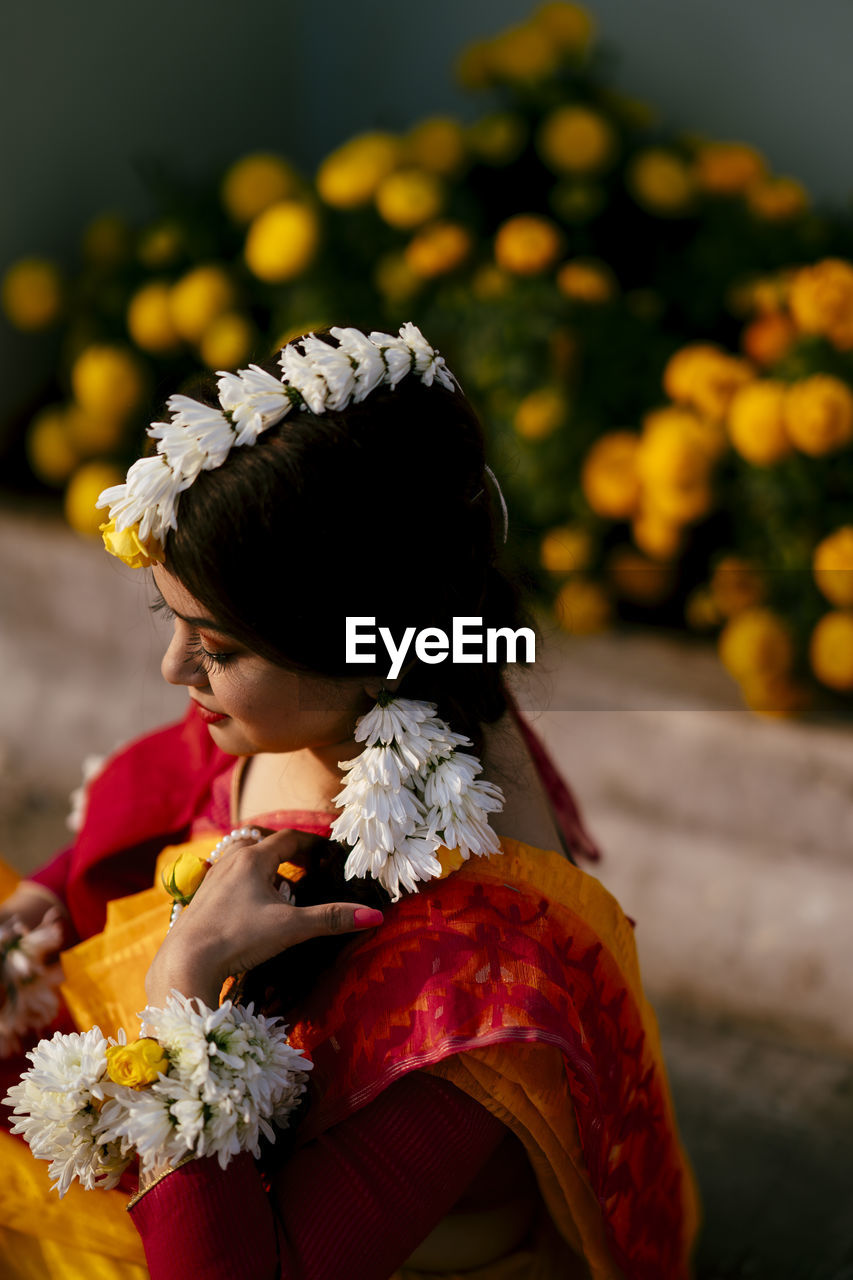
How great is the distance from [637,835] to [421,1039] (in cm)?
143

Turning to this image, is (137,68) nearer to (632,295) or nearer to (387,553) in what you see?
(632,295)

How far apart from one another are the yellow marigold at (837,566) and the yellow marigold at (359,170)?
47.0 inches

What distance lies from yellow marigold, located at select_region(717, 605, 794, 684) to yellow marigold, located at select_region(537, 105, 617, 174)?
102 cm

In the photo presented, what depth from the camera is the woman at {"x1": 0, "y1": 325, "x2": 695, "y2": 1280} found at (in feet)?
3.22

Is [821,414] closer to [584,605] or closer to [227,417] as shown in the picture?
[584,605]

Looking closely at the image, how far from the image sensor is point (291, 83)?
3324 millimetres

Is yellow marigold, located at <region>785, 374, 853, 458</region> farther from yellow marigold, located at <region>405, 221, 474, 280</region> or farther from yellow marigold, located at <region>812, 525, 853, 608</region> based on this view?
yellow marigold, located at <region>405, 221, 474, 280</region>

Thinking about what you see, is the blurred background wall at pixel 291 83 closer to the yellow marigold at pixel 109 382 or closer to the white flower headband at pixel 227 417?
the yellow marigold at pixel 109 382

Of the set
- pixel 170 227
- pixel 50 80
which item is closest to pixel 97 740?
pixel 170 227

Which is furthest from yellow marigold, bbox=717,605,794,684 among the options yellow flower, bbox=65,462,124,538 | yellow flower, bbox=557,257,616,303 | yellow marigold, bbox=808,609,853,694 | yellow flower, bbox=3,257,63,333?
yellow flower, bbox=3,257,63,333

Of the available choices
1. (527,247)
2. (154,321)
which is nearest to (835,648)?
(527,247)

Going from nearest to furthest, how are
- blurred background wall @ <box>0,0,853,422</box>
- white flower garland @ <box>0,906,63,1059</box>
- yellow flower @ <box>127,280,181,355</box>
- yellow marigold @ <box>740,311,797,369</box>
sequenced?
white flower garland @ <box>0,906,63,1059</box> → yellow marigold @ <box>740,311,797,369</box> → yellow flower @ <box>127,280,181,355</box> → blurred background wall @ <box>0,0,853,422</box>

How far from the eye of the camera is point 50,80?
9.30ft

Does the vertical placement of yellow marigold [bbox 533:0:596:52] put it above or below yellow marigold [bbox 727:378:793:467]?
above
